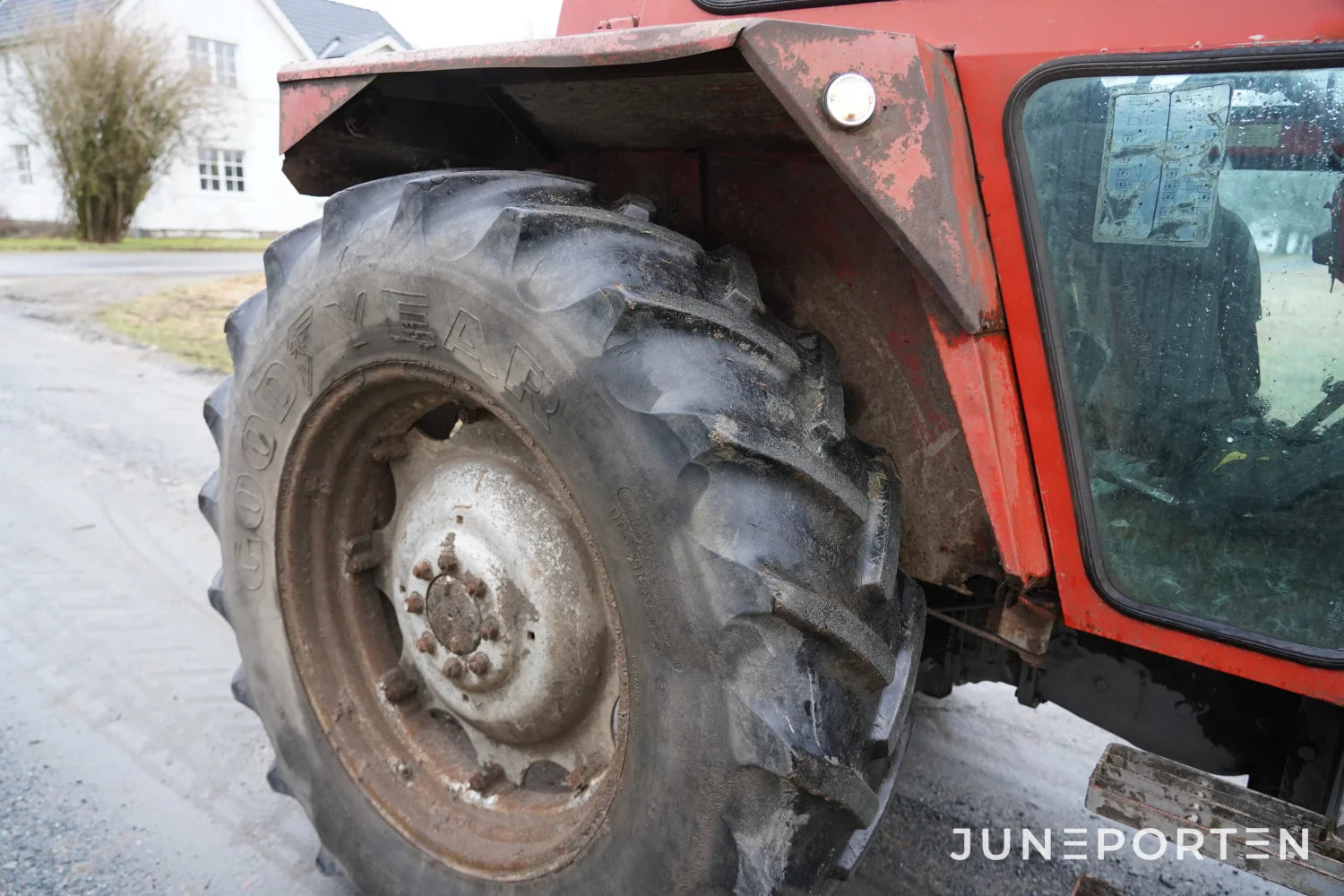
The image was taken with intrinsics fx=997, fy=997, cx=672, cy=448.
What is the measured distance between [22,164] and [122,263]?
12102mm

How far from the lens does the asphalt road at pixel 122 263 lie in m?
13.3

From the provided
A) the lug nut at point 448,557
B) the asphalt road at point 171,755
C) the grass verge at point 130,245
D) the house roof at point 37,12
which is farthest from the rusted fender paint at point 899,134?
the house roof at point 37,12

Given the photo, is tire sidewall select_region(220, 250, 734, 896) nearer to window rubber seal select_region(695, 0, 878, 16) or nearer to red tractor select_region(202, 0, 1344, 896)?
red tractor select_region(202, 0, 1344, 896)

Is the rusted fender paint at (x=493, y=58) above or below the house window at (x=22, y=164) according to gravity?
above

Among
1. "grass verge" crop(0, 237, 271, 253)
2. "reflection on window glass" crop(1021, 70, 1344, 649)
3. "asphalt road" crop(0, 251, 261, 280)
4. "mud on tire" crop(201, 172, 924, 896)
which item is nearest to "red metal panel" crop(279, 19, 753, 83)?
"mud on tire" crop(201, 172, 924, 896)

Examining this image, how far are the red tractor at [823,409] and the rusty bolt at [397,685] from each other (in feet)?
0.49

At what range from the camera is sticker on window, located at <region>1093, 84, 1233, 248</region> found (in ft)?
4.14

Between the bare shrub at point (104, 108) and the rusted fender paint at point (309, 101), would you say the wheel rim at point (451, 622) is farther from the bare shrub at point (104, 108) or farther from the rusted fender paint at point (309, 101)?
the bare shrub at point (104, 108)

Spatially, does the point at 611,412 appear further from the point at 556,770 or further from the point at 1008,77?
the point at 556,770

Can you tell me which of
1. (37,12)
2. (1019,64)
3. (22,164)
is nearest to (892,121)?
(1019,64)

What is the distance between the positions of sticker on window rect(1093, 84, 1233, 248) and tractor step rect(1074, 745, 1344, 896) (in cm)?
88

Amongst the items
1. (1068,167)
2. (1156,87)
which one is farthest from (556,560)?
(1156,87)

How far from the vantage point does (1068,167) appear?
53.6 inches

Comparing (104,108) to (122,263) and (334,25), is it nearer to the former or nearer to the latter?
(122,263)
